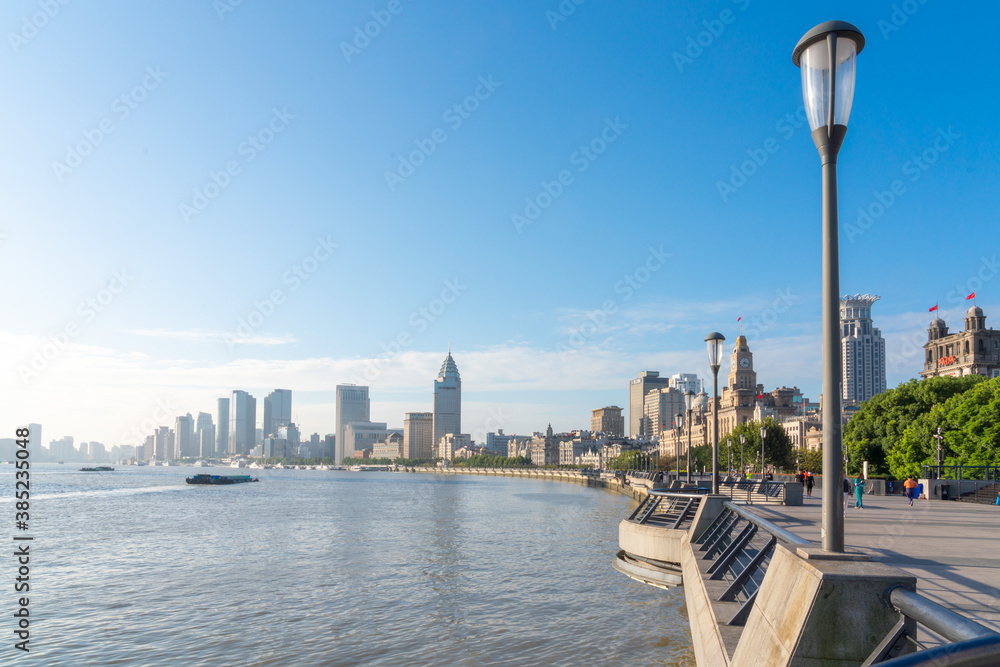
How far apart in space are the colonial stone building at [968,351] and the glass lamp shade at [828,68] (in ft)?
447

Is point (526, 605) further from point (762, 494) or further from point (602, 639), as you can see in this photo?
point (762, 494)

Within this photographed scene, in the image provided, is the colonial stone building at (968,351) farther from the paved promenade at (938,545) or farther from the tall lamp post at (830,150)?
the tall lamp post at (830,150)

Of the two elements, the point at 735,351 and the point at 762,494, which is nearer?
the point at 762,494

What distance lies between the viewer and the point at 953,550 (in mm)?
16141

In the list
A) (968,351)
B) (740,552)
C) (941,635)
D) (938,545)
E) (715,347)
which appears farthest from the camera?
(968,351)

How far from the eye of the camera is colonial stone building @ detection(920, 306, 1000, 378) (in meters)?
127

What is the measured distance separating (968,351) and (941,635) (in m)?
153

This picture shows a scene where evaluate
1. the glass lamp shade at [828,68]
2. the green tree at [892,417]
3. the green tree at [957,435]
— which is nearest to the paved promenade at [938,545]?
the glass lamp shade at [828,68]

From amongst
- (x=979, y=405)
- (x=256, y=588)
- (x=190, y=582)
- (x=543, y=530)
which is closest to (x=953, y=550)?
(x=256, y=588)

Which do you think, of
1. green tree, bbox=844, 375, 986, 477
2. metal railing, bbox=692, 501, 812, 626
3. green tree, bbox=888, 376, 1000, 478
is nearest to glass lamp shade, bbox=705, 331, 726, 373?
metal railing, bbox=692, 501, 812, 626

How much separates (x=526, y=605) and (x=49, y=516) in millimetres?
53765

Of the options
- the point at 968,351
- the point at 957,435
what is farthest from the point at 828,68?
the point at 968,351

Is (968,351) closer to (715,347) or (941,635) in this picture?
(715,347)

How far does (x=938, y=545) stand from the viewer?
17.1 m
